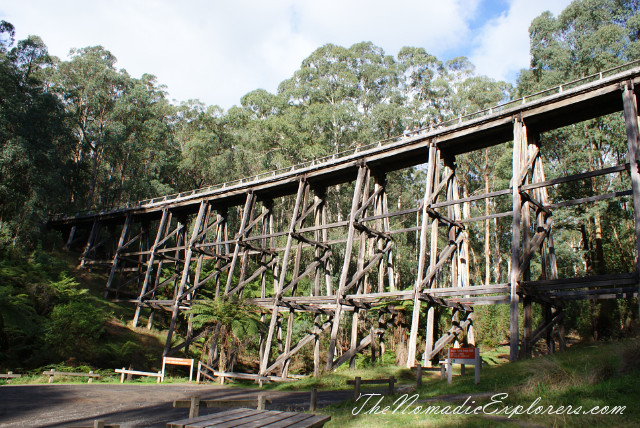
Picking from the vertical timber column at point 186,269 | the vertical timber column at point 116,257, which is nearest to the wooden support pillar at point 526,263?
the vertical timber column at point 186,269

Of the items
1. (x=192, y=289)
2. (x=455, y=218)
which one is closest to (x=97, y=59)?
(x=192, y=289)

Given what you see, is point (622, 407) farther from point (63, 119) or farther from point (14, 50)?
point (14, 50)

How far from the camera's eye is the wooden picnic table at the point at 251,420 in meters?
4.01

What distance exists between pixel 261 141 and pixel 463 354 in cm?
2866

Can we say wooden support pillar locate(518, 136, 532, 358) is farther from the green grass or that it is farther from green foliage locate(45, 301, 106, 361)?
green foliage locate(45, 301, 106, 361)

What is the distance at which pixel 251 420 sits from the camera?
440 cm

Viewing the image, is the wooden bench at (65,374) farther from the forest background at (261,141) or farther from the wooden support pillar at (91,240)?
the wooden support pillar at (91,240)

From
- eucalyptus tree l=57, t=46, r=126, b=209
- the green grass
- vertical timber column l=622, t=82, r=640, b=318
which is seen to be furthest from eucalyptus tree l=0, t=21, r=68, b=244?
vertical timber column l=622, t=82, r=640, b=318

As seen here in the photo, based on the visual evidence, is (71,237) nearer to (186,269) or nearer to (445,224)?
(186,269)

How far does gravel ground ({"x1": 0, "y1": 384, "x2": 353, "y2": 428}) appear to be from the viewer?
8.63m

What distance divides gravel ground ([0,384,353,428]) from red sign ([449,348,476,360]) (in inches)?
111

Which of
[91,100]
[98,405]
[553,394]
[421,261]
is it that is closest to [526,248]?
[421,261]

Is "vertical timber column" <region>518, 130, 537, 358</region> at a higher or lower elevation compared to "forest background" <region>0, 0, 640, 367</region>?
lower

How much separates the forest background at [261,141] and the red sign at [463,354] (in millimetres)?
14612
